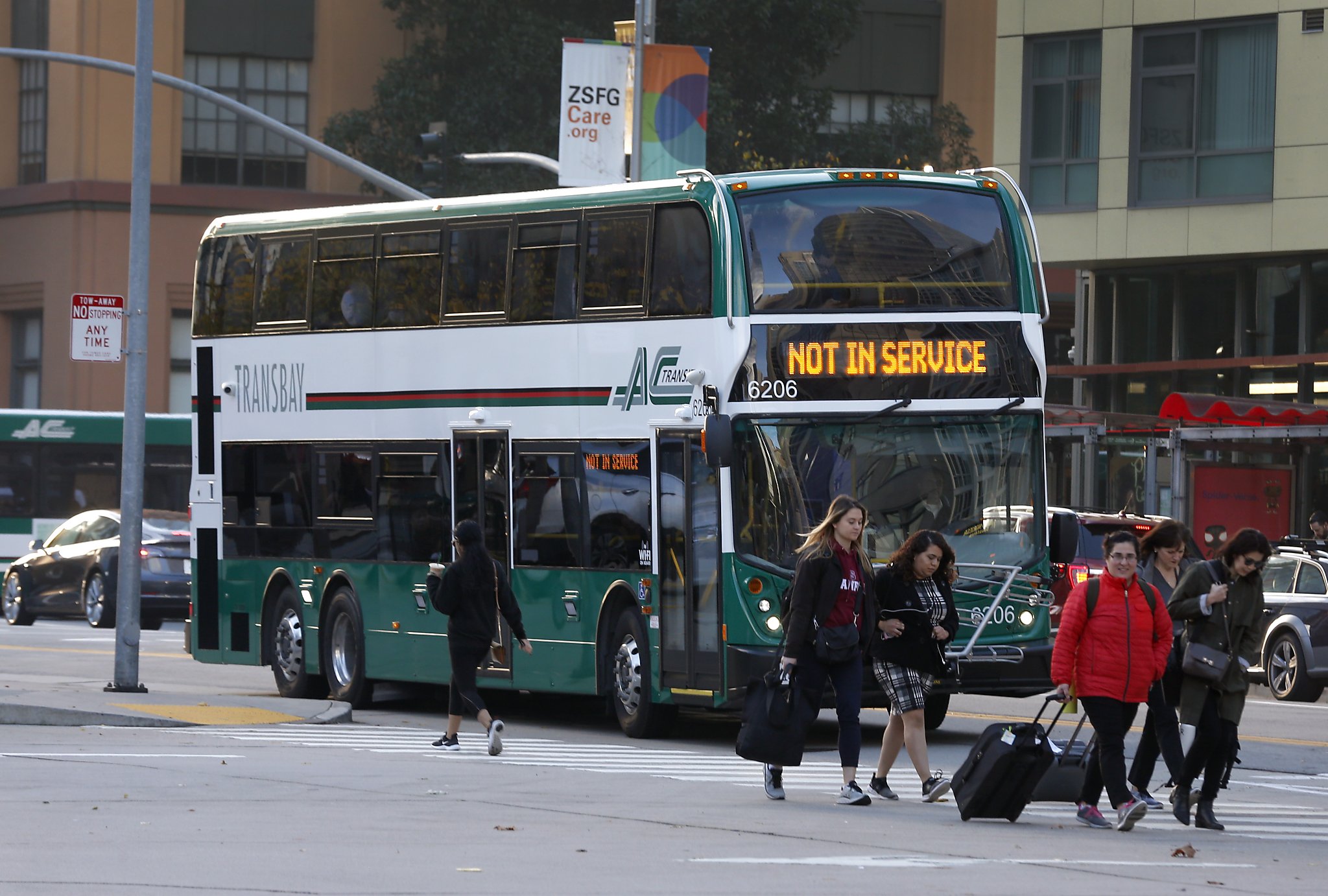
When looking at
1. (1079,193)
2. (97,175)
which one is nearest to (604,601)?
(1079,193)

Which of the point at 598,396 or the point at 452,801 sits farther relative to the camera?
the point at 598,396

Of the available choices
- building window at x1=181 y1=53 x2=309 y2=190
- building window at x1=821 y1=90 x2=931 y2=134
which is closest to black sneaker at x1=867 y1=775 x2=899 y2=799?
building window at x1=181 y1=53 x2=309 y2=190

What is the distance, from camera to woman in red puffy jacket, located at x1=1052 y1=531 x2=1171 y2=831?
38.7ft

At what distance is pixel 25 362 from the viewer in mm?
50375

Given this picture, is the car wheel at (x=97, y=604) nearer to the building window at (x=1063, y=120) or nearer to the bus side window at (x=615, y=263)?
the building window at (x=1063, y=120)

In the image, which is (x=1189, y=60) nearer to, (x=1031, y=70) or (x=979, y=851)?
(x=1031, y=70)

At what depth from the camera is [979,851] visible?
35.4 ft

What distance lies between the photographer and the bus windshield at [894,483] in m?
16.1

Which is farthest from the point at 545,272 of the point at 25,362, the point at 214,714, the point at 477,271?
the point at 25,362

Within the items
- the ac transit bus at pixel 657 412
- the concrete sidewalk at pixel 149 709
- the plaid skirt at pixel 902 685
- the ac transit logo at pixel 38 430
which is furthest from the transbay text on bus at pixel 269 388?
the ac transit logo at pixel 38 430

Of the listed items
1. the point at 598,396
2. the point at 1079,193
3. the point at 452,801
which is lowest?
the point at 452,801

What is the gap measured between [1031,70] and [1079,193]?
2.16m

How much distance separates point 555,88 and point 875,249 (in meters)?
28.7

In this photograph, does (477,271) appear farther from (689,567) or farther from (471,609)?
(471,609)
